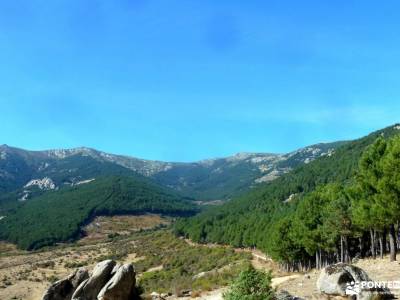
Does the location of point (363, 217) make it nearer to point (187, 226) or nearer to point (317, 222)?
point (317, 222)

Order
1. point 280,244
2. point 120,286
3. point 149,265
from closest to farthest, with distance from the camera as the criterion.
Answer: point 120,286 < point 280,244 < point 149,265

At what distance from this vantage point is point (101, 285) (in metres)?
33.2

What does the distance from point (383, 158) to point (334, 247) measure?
70.3ft

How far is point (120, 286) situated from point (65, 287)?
4947 mm

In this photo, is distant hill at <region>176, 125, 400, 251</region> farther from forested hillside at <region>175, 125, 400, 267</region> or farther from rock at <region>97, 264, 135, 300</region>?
rock at <region>97, 264, 135, 300</region>

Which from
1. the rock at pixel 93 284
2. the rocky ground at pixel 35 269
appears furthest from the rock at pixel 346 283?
the rocky ground at pixel 35 269

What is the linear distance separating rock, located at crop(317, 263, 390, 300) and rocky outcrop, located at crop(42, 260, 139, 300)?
532 inches

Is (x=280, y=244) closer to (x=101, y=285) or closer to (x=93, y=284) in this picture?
(x=101, y=285)

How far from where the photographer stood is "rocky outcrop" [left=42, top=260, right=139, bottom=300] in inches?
1262

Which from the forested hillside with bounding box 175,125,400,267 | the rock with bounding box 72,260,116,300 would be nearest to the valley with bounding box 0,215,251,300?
the forested hillside with bounding box 175,125,400,267

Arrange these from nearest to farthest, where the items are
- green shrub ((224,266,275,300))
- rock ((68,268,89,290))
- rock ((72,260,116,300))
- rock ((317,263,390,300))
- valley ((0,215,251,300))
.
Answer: green shrub ((224,266,275,300)) < rock ((317,263,390,300)) < rock ((72,260,116,300)) < rock ((68,268,89,290)) < valley ((0,215,251,300))

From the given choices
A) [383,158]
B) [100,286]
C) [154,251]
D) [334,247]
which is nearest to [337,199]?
[334,247]

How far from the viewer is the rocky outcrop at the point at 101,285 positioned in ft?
105

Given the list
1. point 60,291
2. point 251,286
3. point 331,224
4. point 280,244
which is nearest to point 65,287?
point 60,291
